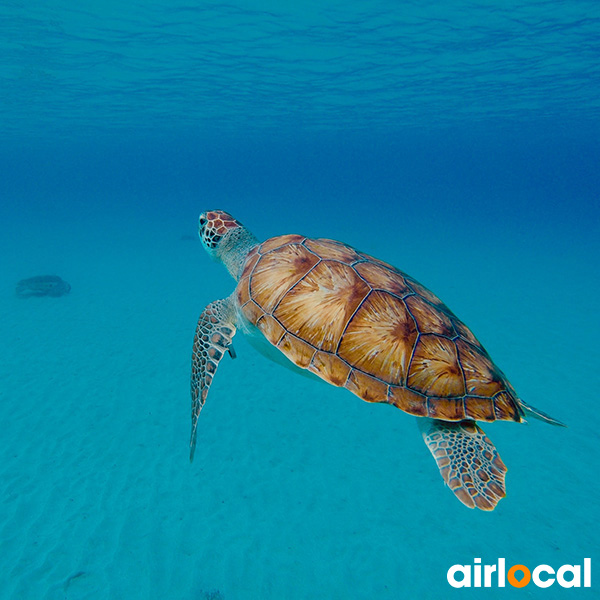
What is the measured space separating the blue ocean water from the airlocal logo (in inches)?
3.1

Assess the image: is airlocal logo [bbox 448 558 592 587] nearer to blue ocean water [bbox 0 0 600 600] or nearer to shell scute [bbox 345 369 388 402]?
blue ocean water [bbox 0 0 600 600]

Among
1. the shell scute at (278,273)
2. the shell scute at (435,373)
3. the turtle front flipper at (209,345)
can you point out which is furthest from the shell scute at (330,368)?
the turtle front flipper at (209,345)

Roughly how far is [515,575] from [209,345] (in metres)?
4.48

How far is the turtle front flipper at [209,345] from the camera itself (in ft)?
12.6

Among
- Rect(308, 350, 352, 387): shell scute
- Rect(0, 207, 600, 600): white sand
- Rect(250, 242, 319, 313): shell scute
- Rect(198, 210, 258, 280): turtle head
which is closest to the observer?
Rect(308, 350, 352, 387): shell scute

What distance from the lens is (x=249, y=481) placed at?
5238 millimetres

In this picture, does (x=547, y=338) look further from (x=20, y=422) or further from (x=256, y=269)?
(x=20, y=422)

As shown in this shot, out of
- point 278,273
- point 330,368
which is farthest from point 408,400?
point 278,273

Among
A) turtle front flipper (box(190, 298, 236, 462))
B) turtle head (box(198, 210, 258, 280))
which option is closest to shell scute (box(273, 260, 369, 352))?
turtle front flipper (box(190, 298, 236, 462))

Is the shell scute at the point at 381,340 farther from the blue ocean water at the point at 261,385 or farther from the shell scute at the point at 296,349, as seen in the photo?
the blue ocean water at the point at 261,385

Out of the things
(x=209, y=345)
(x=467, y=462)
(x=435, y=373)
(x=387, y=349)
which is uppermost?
(x=209, y=345)

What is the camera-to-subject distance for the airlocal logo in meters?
4.18

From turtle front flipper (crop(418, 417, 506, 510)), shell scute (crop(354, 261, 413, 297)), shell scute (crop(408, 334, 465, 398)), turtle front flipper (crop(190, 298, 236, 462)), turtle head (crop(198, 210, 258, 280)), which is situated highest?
turtle head (crop(198, 210, 258, 280))

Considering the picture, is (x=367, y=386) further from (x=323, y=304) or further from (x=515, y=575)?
(x=515, y=575)
